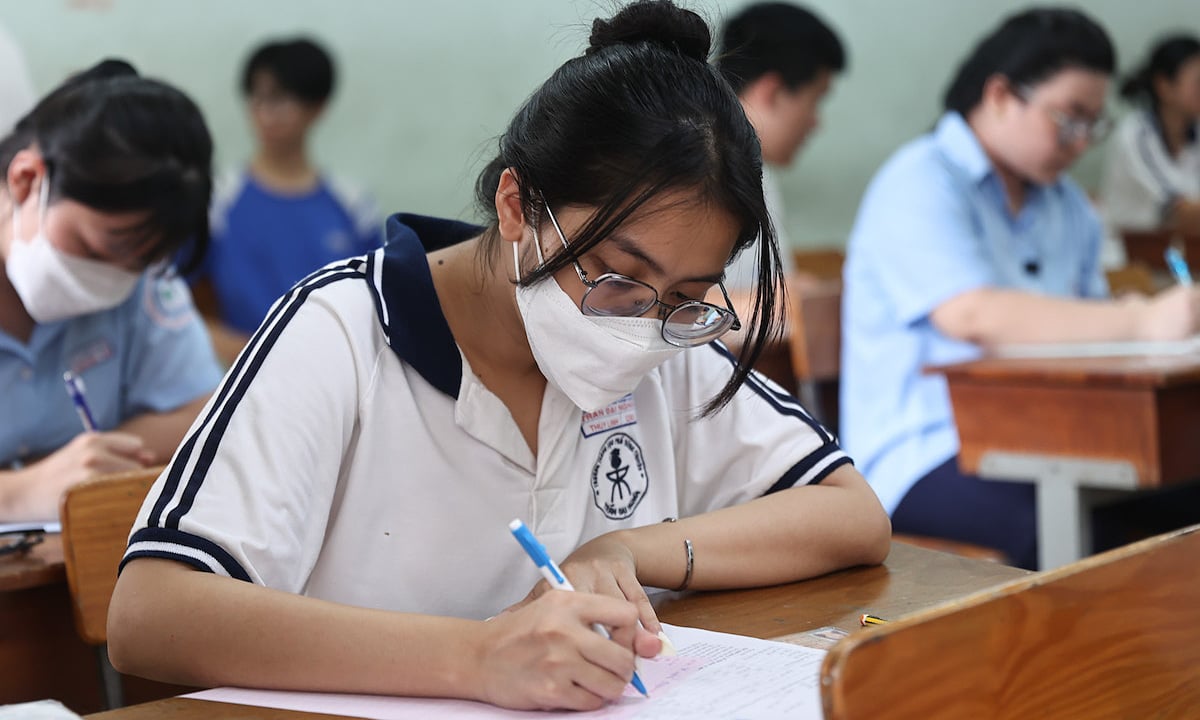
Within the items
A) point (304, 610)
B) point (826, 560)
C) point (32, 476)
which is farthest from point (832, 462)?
point (32, 476)

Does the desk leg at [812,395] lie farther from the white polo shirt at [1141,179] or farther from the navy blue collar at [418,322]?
the white polo shirt at [1141,179]

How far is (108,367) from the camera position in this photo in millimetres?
2064

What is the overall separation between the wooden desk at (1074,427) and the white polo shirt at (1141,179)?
4.31 metres

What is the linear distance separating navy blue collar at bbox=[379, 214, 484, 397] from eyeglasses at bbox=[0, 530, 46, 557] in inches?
22.2

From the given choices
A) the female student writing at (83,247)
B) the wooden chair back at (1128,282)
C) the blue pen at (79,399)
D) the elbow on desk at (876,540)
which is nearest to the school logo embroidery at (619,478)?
the elbow on desk at (876,540)

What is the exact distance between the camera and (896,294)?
2650 millimetres

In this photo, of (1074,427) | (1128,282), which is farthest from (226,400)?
(1128,282)

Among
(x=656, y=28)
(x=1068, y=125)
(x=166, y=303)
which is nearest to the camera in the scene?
(x=656, y=28)

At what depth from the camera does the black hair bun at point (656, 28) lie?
3.92ft

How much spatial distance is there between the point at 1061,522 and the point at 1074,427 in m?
0.18

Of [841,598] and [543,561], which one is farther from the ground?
[543,561]

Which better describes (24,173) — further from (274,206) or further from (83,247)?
(274,206)

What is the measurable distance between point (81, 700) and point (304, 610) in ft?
2.26

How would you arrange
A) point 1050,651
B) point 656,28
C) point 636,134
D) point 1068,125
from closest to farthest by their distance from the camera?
point 1050,651 < point 636,134 < point 656,28 < point 1068,125
